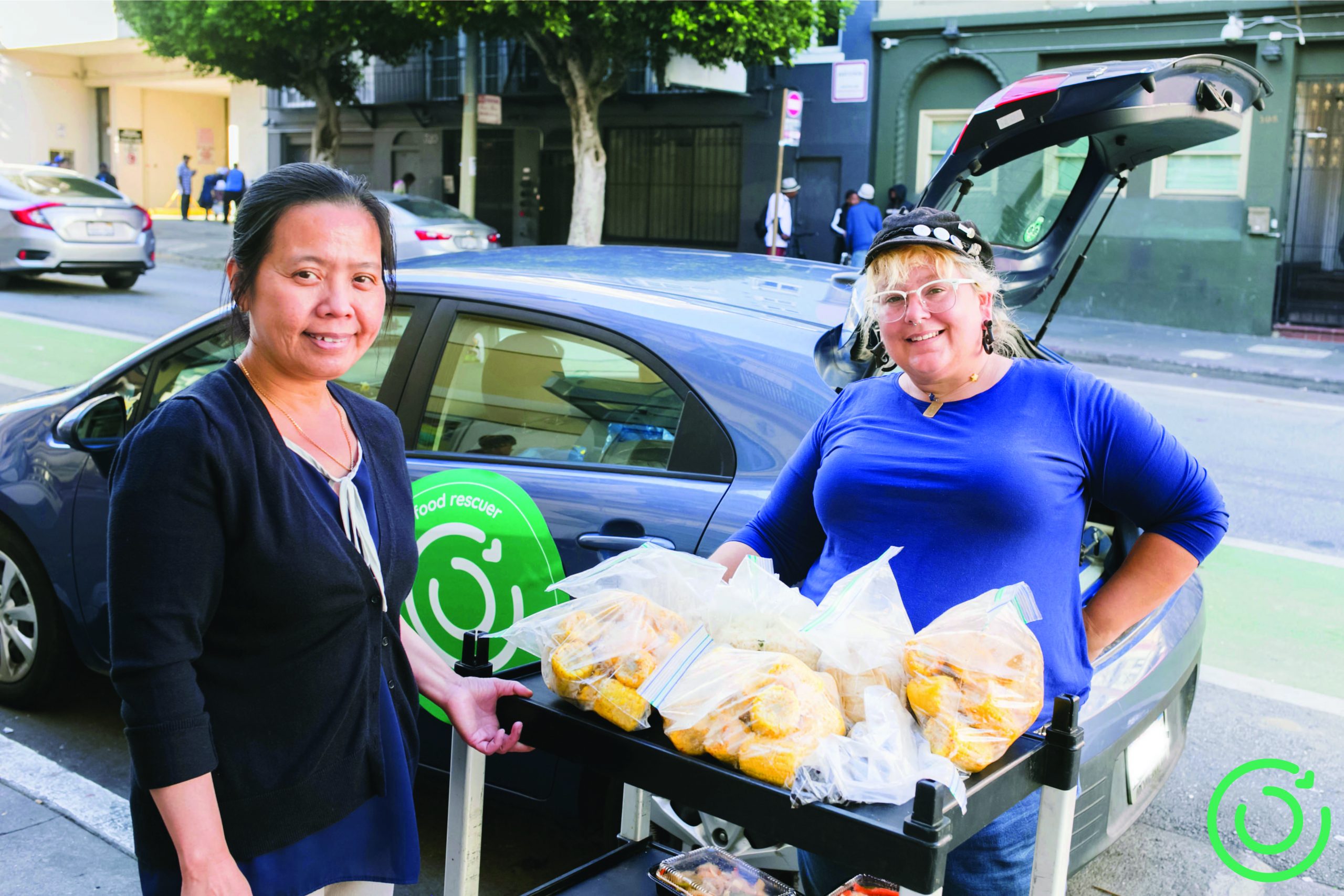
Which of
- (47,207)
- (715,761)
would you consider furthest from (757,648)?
(47,207)

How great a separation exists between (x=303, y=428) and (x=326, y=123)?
25.3 meters

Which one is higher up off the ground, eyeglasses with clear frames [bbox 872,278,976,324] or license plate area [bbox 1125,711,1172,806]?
eyeglasses with clear frames [bbox 872,278,976,324]

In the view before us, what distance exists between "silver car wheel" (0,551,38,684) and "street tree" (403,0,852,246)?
1630 cm

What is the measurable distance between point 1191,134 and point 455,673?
7.61 feet

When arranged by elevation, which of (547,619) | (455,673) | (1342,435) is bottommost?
(1342,435)

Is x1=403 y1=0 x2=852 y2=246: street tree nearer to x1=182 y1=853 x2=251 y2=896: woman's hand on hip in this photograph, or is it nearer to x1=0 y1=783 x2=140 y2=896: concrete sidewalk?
x1=0 y1=783 x2=140 y2=896: concrete sidewalk

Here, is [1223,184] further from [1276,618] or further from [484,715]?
[484,715]

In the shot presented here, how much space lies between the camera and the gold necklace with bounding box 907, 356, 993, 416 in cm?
→ 212

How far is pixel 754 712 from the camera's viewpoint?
5.20 ft

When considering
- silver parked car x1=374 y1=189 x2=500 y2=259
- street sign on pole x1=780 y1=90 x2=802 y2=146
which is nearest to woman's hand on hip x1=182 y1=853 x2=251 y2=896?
silver parked car x1=374 y1=189 x2=500 y2=259

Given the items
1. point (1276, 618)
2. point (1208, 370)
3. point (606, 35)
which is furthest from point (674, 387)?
point (606, 35)

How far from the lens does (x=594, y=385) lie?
335cm

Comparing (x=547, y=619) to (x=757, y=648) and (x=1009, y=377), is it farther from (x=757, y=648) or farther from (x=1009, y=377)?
(x=1009, y=377)

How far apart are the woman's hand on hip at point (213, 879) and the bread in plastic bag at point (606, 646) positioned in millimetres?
494
